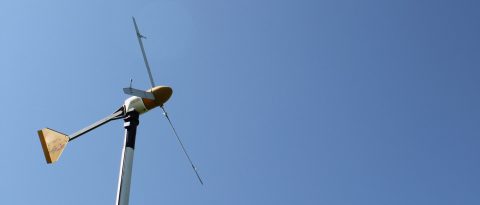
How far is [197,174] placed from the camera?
3966 centimetres

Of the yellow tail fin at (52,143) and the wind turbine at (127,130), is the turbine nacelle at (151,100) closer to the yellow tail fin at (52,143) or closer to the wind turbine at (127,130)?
the wind turbine at (127,130)

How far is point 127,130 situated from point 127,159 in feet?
11.5

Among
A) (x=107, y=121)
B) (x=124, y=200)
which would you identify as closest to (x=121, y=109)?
(x=107, y=121)

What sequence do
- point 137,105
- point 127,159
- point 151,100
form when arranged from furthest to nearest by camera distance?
point 137,105 → point 151,100 → point 127,159

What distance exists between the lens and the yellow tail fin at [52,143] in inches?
1523

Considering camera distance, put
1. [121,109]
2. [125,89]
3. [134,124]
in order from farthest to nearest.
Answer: [121,109]
[134,124]
[125,89]

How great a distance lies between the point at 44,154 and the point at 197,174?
13.9m

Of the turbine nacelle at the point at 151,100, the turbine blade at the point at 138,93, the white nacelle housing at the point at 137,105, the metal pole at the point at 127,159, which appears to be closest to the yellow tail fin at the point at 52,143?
the white nacelle housing at the point at 137,105

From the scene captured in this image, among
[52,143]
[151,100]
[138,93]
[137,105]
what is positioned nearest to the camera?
[138,93]

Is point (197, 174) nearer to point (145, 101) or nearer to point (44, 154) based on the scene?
point (145, 101)

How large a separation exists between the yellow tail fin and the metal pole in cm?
746

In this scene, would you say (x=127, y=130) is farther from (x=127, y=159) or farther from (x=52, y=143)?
(x=52, y=143)

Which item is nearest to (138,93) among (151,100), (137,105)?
(151,100)

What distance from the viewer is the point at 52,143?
39531 millimetres
